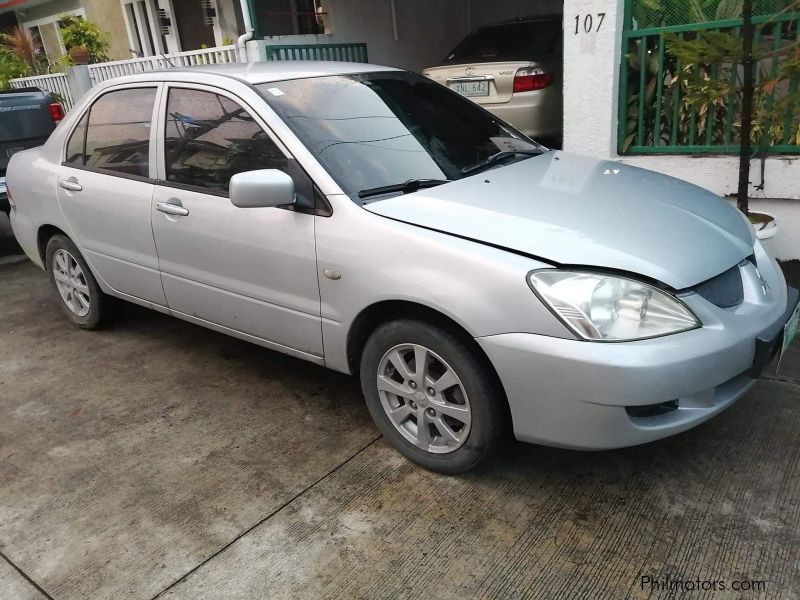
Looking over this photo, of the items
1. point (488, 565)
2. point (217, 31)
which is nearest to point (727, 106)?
point (488, 565)

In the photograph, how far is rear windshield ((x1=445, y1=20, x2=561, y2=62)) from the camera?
7176 mm

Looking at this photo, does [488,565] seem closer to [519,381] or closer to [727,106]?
[519,381]

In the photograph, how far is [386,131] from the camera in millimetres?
3248

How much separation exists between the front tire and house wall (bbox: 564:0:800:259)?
135 inches

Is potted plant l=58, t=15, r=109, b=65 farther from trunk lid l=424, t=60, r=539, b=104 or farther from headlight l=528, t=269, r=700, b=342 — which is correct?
headlight l=528, t=269, r=700, b=342

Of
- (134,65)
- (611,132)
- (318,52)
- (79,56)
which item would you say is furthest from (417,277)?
(79,56)

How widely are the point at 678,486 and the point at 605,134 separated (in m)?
3.57

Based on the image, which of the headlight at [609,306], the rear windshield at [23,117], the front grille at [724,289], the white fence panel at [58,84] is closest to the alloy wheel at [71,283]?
the rear windshield at [23,117]

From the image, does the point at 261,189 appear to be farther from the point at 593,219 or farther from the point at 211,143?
the point at 593,219

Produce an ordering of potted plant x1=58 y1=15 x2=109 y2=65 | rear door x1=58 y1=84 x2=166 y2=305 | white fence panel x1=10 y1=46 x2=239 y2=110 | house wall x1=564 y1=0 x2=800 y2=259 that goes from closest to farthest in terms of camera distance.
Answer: rear door x1=58 y1=84 x2=166 y2=305 → house wall x1=564 y1=0 x2=800 y2=259 → white fence panel x1=10 y1=46 x2=239 y2=110 → potted plant x1=58 y1=15 x2=109 y2=65

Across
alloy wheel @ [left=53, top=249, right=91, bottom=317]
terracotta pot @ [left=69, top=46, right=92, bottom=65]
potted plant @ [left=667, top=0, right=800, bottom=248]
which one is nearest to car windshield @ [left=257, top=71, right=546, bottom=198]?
potted plant @ [left=667, top=0, right=800, bottom=248]

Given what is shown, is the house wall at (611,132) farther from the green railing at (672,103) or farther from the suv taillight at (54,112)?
the suv taillight at (54,112)

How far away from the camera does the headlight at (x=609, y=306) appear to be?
2.30m

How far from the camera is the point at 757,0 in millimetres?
4695
